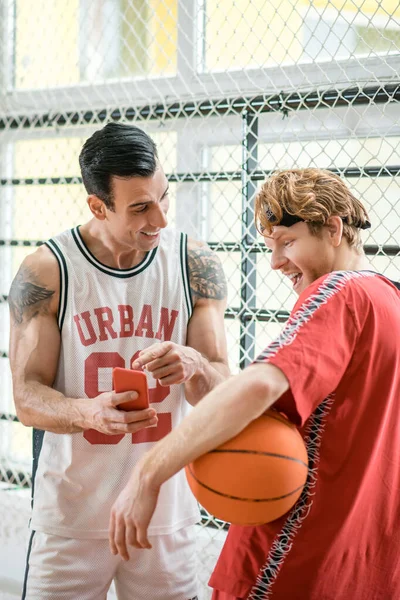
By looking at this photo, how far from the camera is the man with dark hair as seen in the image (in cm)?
183

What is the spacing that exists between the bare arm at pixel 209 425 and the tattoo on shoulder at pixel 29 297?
0.75 m

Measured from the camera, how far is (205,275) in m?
1.95

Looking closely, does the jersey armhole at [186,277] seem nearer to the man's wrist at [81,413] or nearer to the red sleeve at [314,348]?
the man's wrist at [81,413]

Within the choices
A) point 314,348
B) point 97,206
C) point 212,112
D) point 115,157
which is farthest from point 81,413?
point 212,112

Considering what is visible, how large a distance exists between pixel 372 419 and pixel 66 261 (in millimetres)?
929

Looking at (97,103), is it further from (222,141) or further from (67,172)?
(222,141)

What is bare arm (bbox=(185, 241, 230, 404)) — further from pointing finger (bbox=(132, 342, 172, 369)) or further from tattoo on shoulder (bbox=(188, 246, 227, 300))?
pointing finger (bbox=(132, 342, 172, 369))

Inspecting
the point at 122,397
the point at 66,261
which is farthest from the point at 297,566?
the point at 66,261

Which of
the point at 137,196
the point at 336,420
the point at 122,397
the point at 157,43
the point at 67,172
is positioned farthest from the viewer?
the point at 67,172

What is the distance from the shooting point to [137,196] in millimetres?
1842

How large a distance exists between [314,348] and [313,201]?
34 cm

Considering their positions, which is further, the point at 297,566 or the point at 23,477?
the point at 23,477

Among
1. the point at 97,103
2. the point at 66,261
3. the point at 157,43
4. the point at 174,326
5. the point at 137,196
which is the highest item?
the point at 157,43

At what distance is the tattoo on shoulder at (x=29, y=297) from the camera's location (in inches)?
72.9
